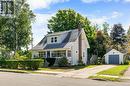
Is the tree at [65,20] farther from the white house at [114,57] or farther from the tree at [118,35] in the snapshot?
the white house at [114,57]

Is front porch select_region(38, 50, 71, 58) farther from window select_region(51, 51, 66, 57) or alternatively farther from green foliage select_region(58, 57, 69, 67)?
green foliage select_region(58, 57, 69, 67)

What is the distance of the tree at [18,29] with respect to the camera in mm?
65938

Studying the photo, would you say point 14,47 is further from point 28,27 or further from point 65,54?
point 65,54

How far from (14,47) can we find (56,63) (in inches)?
723

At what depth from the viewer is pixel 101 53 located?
67.0 m

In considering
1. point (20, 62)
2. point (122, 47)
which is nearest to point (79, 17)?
point (122, 47)

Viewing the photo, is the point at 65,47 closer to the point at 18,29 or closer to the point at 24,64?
the point at 24,64

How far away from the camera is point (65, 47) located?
165 feet

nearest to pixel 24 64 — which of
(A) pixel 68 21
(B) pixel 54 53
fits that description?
(B) pixel 54 53

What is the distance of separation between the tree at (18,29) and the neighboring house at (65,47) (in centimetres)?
1047

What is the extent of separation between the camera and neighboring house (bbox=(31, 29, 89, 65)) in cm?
5119

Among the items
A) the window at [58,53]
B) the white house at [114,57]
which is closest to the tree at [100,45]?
the white house at [114,57]

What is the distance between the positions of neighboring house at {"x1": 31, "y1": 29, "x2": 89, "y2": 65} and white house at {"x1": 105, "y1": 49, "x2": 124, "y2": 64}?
7090 mm

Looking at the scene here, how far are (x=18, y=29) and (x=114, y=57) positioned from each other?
21.7 m
